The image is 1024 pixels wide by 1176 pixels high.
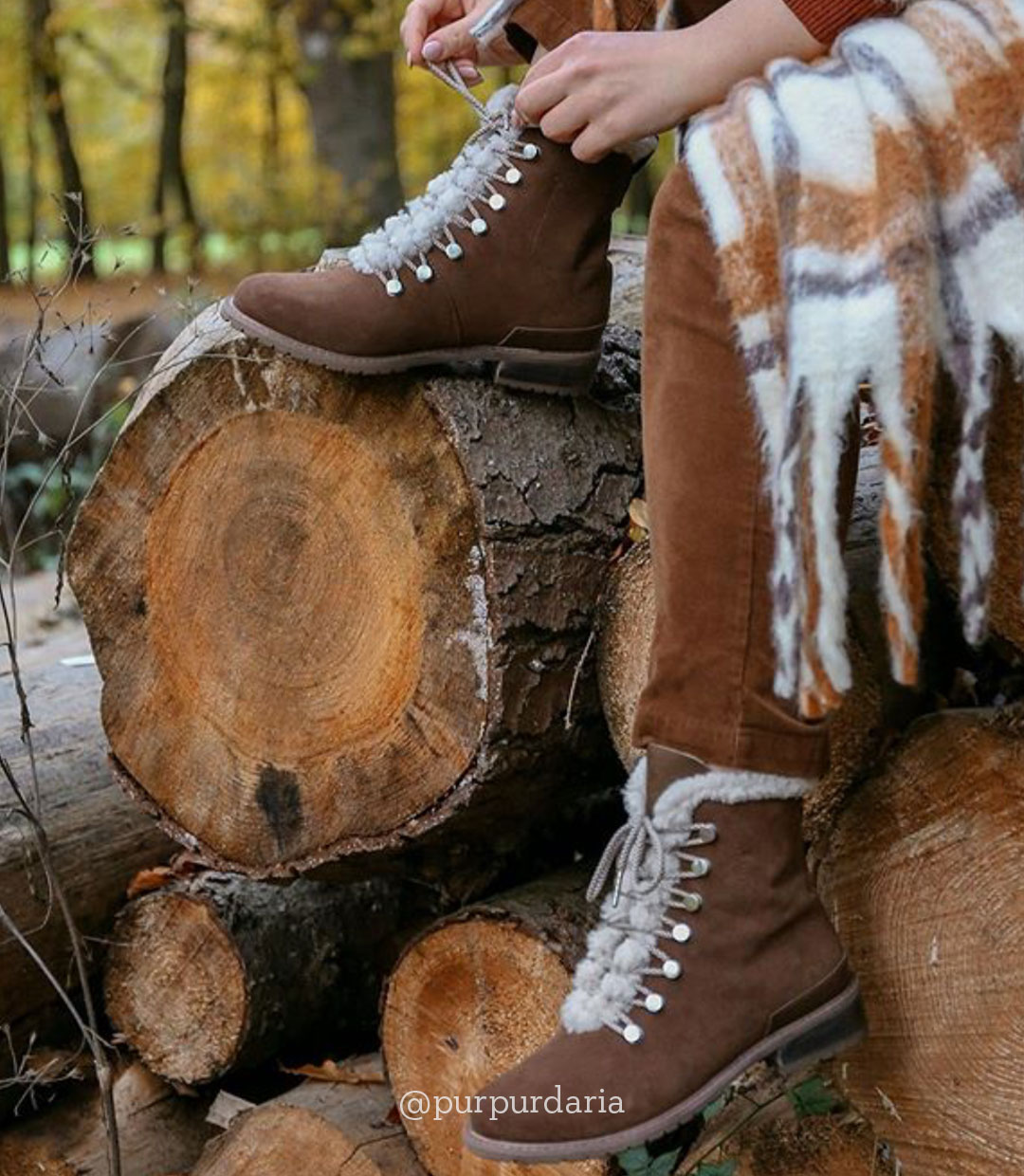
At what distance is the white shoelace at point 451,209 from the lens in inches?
82.3

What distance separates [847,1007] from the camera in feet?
5.95

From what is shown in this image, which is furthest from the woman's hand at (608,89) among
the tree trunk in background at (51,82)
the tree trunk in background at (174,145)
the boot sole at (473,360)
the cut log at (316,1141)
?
the tree trunk in background at (51,82)

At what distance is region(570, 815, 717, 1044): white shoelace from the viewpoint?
5.82ft

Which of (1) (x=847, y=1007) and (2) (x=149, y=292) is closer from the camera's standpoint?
(1) (x=847, y=1007)

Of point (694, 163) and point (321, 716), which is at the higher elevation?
point (694, 163)

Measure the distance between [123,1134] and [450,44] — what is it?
1.60m

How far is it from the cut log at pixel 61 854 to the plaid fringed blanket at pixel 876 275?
4.29ft

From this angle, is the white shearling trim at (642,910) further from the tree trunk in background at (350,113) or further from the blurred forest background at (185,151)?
the tree trunk in background at (350,113)

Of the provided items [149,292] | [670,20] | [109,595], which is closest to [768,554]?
[670,20]

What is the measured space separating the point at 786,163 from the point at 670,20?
1.41 ft

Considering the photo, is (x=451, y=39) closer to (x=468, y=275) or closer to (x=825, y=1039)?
(x=468, y=275)

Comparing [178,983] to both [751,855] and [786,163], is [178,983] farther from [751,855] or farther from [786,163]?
[786,163]

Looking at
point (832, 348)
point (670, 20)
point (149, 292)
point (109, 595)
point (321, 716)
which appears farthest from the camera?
point (149, 292)

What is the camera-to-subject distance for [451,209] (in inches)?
83.2
